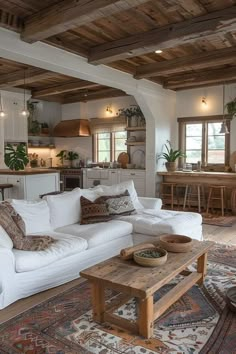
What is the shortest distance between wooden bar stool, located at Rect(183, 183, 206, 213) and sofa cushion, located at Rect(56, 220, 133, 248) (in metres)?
3.42

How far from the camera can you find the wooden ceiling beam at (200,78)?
624cm

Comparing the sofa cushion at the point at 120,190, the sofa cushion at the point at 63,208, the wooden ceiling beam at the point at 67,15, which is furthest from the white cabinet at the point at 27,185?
the wooden ceiling beam at the point at 67,15

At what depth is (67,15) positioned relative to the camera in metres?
3.31

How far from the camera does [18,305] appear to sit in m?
2.72

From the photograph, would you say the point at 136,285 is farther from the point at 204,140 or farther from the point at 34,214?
the point at 204,140

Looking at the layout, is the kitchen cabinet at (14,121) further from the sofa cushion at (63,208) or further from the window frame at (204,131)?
the sofa cushion at (63,208)

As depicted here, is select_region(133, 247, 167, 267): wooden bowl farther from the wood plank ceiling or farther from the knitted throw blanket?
the wood plank ceiling

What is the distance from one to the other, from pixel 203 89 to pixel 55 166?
4.98 meters

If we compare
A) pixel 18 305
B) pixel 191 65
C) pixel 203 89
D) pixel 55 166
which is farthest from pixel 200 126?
pixel 18 305

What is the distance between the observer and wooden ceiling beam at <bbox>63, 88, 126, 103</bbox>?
8109 mm

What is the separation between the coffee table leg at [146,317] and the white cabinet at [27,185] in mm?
3970

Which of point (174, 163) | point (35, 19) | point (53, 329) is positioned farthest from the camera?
point (174, 163)

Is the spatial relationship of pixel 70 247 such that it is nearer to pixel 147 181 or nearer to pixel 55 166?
pixel 147 181

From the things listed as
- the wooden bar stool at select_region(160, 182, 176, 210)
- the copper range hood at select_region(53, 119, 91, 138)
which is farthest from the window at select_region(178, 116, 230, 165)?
the copper range hood at select_region(53, 119, 91, 138)
